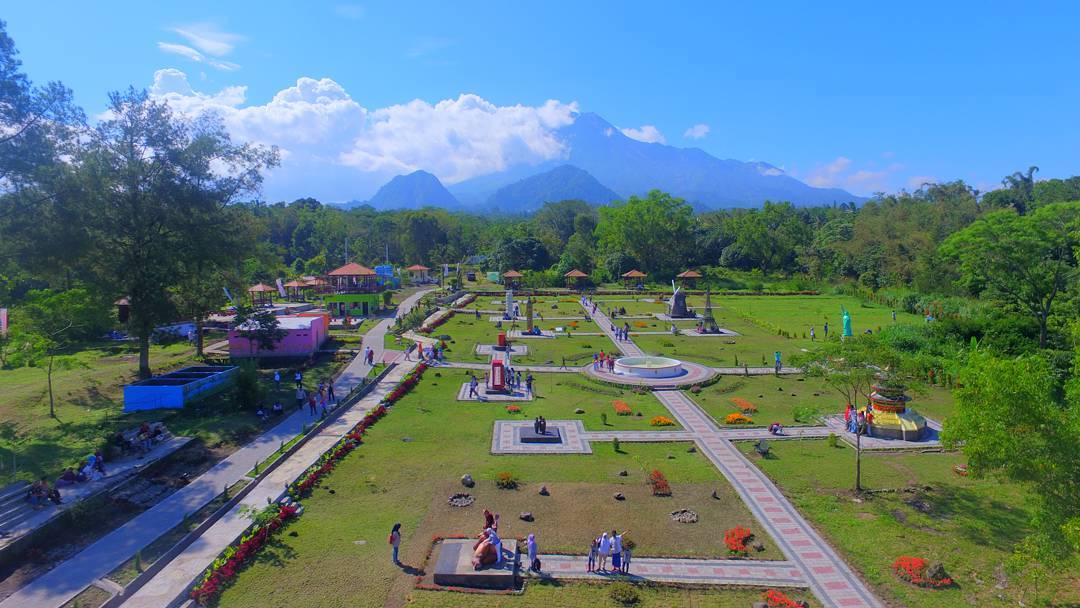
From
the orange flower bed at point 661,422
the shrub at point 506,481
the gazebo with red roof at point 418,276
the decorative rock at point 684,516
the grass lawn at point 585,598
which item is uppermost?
the gazebo with red roof at point 418,276

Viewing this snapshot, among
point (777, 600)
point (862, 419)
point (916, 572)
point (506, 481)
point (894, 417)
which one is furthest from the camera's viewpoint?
point (894, 417)

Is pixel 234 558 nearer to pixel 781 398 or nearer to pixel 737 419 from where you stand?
pixel 737 419

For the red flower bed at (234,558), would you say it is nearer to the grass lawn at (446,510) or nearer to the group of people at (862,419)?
the grass lawn at (446,510)

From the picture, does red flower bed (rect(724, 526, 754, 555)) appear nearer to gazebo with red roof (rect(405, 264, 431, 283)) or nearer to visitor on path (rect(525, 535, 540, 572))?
visitor on path (rect(525, 535, 540, 572))

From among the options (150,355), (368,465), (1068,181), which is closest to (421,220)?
(150,355)

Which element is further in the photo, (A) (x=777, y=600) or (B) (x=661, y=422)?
(B) (x=661, y=422)

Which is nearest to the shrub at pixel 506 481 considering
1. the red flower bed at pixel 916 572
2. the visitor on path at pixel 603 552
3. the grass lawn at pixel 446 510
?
the grass lawn at pixel 446 510

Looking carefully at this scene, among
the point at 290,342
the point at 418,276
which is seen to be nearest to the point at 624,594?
the point at 290,342
